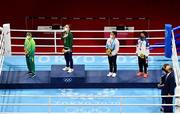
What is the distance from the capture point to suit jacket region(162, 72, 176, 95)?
37.7 ft

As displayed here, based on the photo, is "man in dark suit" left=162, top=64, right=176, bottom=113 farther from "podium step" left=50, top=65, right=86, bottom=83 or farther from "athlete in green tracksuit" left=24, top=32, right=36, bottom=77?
"athlete in green tracksuit" left=24, top=32, right=36, bottom=77

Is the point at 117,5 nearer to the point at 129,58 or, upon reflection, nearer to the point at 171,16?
the point at 171,16

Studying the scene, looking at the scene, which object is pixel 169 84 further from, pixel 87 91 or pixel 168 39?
pixel 87 91

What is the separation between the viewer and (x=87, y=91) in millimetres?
A: 12812

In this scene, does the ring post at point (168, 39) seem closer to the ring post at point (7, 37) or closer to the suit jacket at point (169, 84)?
the suit jacket at point (169, 84)

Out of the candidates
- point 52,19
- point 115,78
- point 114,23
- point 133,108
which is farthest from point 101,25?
point 133,108

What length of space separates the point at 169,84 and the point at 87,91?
216cm

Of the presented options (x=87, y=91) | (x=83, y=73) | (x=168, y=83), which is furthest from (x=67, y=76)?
(x=168, y=83)

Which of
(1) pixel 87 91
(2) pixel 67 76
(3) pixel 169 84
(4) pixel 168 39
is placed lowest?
(1) pixel 87 91

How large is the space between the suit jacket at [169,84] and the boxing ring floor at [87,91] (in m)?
0.62

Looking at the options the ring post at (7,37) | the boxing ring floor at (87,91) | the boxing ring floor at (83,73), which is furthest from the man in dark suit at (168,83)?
the ring post at (7,37)

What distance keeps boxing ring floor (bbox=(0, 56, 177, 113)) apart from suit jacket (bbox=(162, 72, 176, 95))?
0.62m

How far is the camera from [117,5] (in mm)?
17359

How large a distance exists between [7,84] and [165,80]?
12.2ft
